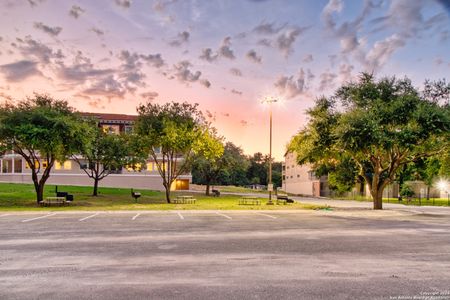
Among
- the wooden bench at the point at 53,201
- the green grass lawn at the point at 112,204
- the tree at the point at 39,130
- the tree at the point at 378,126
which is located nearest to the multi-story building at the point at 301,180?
the green grass lawn at the point at 112,204

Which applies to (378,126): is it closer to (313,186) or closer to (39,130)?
(39,130)

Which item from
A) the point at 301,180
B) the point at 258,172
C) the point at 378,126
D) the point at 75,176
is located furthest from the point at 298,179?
the point at 378,126

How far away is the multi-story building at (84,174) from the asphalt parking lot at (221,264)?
54.7 metres

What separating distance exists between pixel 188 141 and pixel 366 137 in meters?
16.8

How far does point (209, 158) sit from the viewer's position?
5116 cm

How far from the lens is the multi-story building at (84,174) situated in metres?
70.1

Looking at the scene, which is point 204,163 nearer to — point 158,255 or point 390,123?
point 390,123

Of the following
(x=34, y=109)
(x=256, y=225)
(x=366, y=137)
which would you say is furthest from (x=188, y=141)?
(x=256, y=225)

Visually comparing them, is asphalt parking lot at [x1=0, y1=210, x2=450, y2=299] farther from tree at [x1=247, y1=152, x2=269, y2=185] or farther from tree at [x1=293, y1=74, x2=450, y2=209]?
tree at [x1=247, y1=152, x2=269, y2=185]

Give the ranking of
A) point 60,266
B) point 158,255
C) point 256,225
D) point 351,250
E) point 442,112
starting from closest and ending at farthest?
point 60,266 → point 158,255 → point 351,250 → point 256,225 → point 442,112

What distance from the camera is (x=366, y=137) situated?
29.9 m

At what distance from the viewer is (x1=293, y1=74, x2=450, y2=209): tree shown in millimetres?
29297

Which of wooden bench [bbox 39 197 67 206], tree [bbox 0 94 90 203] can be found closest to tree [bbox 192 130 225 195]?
tree [bbox 0 94 90 203]

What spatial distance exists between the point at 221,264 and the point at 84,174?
2568 inches
